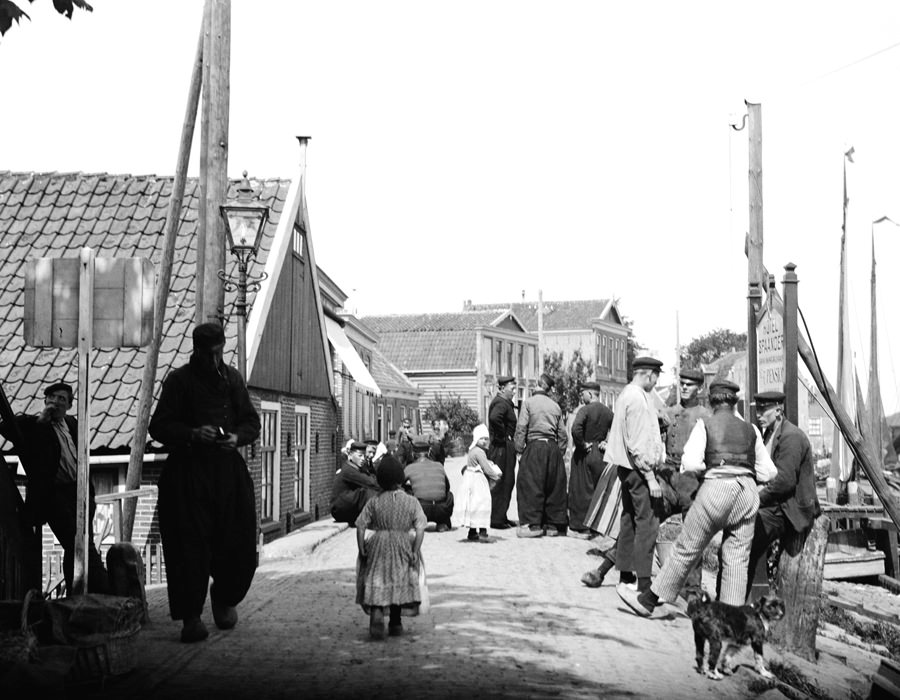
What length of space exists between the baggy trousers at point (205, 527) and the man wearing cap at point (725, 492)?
9.91 feet

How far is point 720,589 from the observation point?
8.01 meters

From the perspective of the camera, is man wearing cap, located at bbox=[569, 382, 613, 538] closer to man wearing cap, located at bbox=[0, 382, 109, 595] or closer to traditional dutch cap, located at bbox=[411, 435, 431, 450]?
traditional dutch cap, located at bbox=[411, 435, 431, 450]

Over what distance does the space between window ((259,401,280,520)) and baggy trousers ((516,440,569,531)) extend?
3.94 m

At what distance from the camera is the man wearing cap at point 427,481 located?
14.4m

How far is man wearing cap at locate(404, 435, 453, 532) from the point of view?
1439 centimetres

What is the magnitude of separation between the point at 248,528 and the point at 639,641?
2826 millimetres

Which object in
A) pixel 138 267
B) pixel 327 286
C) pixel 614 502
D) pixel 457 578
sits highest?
pixel 327 286

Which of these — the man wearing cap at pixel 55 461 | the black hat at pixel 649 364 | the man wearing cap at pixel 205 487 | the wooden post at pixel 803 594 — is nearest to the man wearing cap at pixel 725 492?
the wooden post at pixel 803 594

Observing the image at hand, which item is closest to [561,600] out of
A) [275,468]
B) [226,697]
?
[226,697]

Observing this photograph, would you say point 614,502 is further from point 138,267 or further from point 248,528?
point 138,267

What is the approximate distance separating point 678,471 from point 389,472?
5362 millimetres

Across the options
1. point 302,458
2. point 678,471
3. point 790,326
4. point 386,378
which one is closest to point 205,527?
point 790,326

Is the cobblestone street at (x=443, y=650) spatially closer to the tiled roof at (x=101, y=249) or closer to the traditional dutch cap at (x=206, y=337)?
the traditional dutch cap at (x=206, y=337)

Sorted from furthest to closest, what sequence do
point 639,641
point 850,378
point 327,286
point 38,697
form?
point 327,286
point 850,378
point 639,641
point 38,697
